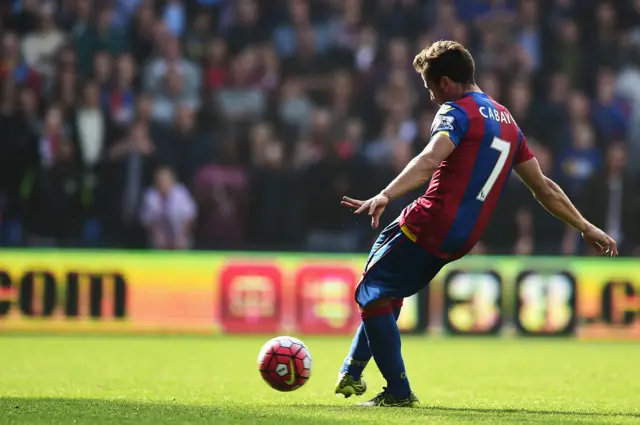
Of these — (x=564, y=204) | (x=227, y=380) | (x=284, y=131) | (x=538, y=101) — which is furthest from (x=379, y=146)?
(x=564, y=204)

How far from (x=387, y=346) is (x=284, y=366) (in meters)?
0.83

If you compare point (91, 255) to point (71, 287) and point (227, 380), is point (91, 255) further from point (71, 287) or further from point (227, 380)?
point (227, 380)

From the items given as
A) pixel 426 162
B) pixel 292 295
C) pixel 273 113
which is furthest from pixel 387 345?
pixel 273 113

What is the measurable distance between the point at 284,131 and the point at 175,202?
81.9 inches

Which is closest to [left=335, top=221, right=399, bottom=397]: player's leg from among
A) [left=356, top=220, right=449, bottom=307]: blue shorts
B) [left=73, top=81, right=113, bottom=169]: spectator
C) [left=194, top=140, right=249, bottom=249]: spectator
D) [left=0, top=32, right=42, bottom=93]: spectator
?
[left=356, top=220, right=449, bottom=307]: blue shorts

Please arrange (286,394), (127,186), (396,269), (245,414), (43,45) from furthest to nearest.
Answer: (43,45) < (127,186) < (286,394) < (396,269) < (245,414)

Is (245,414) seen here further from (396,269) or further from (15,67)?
(15,67)

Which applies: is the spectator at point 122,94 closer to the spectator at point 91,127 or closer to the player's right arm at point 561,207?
the spectator at point 91,127

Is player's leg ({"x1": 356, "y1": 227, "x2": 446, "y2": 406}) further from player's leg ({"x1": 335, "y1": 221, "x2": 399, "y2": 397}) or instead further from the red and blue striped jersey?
player's leg ({"x1": 335, "y1": 221, "x2": 399, "y2": 397})

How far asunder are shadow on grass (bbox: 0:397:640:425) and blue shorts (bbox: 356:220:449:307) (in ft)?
2.20

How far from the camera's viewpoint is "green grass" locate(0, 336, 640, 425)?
6379 mm

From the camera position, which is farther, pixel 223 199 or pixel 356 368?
pixel 223 199

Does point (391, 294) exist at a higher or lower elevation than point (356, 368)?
higher

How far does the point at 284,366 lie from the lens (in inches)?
288
